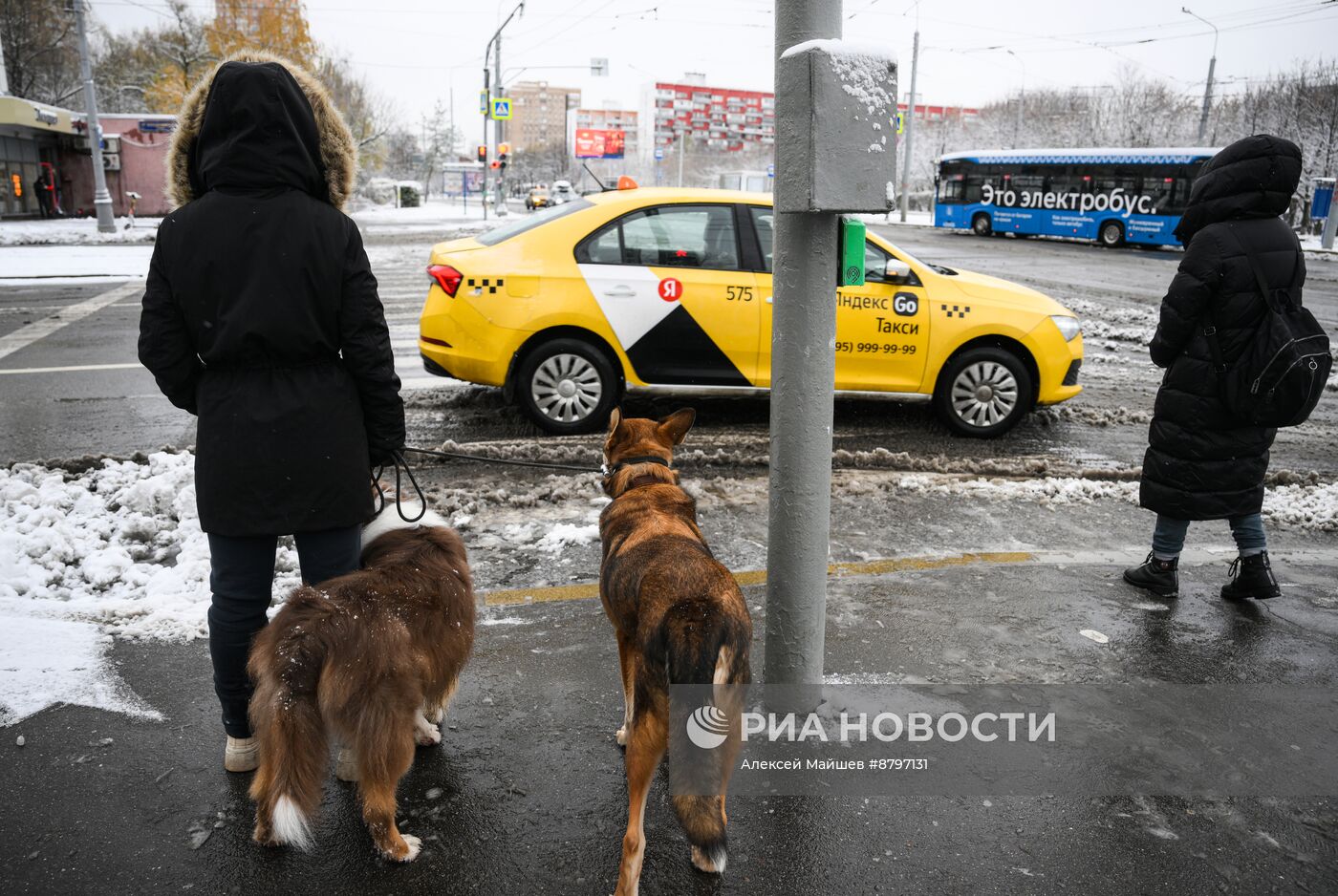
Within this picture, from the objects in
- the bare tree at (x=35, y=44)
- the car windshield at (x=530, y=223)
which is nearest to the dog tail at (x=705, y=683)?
the car windshield at (x=530, y=223)

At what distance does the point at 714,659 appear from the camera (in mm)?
2236

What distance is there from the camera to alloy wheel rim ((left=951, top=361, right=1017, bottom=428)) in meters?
7.17

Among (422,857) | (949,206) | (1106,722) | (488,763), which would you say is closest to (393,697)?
(422,857)

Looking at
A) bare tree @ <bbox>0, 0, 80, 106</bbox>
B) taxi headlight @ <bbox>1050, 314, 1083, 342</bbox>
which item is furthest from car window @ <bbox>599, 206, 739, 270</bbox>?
bare tree @ <bbox>0, 0, 80, 106</bbox>

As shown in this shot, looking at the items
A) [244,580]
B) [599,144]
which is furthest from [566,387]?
[599,144]

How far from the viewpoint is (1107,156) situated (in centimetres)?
3184

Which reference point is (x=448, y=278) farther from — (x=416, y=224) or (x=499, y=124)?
(x=499, y=124)

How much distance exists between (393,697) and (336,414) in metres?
0.84

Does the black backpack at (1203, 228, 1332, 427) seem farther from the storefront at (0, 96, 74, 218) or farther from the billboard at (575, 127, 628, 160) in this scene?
the billboard at (575, 127, 628, 160)

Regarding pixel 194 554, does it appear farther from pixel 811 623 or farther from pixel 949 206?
pixel 949 206

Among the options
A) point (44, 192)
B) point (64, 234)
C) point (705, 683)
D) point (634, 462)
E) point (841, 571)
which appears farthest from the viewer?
point (44, 192)

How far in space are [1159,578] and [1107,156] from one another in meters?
32.3

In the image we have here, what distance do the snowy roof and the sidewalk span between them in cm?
2964

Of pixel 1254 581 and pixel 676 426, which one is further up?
pixel 676 426
